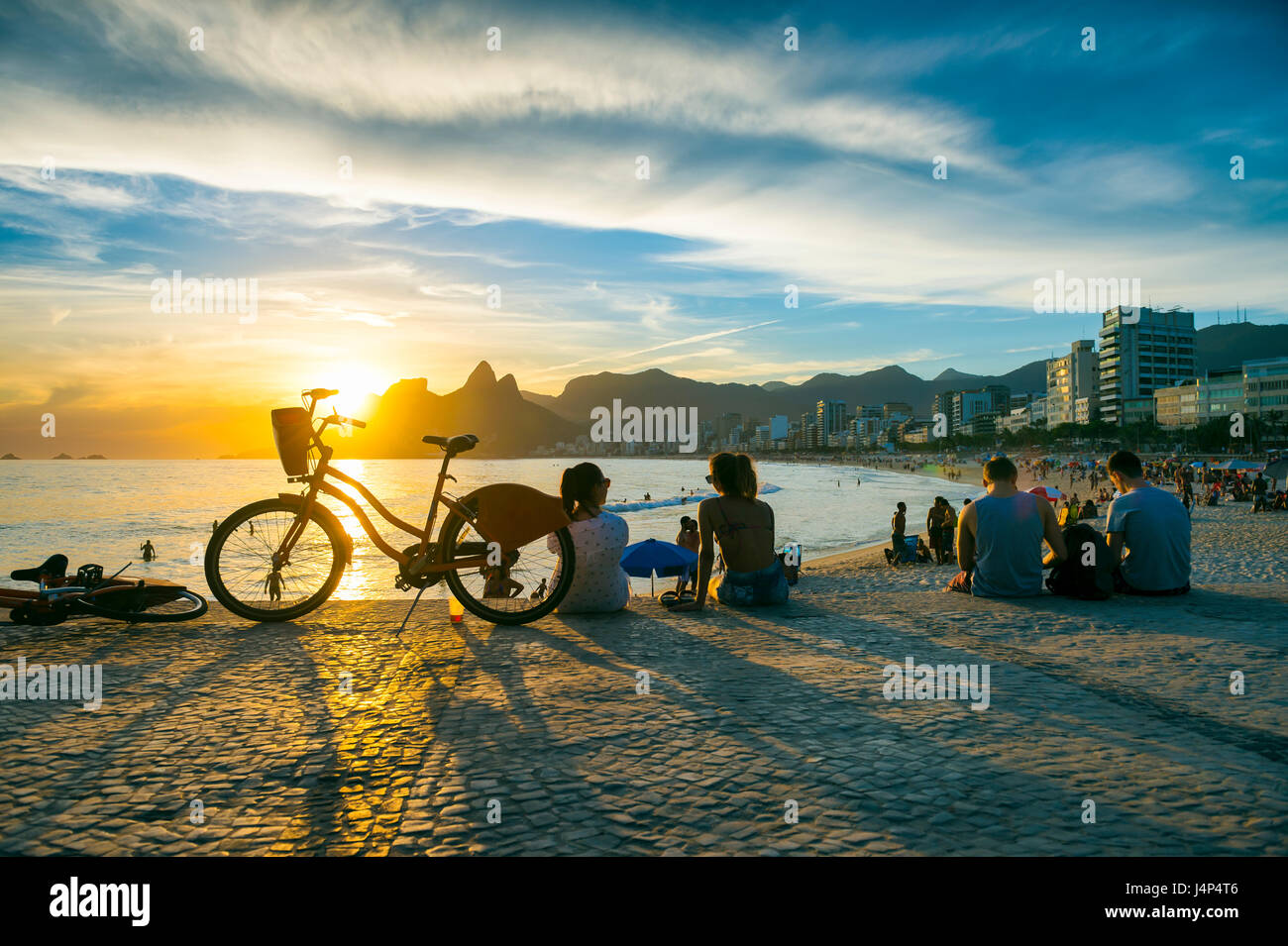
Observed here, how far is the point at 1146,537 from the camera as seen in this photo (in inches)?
310

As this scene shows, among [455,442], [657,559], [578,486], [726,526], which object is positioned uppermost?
[455,442]

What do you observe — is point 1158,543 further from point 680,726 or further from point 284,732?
point 284,732

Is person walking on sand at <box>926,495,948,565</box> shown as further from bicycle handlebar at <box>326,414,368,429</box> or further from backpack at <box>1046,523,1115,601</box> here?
bicycle handlebar at <box>326,414,368,429</box>

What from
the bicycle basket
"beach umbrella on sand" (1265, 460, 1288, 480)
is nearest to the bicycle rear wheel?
the bicycle basket

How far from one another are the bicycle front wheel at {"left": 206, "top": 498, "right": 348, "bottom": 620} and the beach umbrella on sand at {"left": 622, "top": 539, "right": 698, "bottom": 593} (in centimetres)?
622

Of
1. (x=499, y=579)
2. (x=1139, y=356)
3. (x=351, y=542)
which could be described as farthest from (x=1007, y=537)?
(x=1139, y=356)

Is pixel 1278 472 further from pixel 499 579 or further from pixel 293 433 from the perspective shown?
pixel 293 433

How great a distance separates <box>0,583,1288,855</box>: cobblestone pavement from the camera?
9.03 ft

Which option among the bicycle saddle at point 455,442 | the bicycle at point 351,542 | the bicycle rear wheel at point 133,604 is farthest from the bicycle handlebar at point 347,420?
the bicycle rear wheel at point 133,604

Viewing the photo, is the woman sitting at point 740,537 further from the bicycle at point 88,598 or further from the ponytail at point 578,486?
the bicycle at point 88,598

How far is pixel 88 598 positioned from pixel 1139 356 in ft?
693
